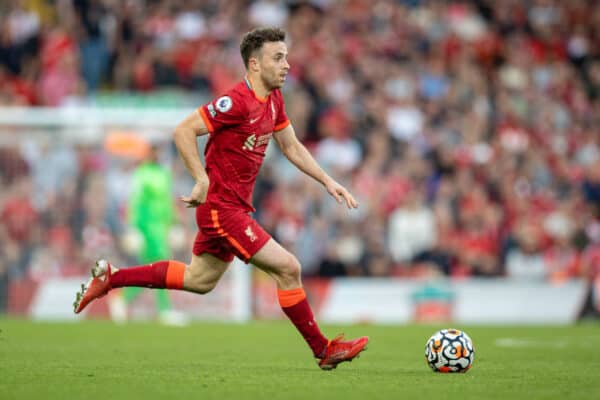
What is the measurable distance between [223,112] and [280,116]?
643 mm

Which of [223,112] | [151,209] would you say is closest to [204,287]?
[223,112]

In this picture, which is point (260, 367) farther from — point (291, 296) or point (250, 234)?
point (250, 234)

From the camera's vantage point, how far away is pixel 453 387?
6871mm

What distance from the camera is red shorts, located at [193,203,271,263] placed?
798 cm

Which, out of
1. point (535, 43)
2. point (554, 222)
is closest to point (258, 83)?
point (554, 222)

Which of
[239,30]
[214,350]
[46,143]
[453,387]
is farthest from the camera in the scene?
[239,30]

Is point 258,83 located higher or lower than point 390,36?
lower

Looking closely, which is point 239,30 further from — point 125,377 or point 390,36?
point 125,377

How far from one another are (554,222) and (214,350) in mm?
10692

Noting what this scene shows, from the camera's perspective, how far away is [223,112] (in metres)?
7.93

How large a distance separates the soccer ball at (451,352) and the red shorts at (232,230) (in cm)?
136

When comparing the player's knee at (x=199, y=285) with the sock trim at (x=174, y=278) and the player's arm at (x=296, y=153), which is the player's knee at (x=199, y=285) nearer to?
the sock trim at (x=174, y=278)

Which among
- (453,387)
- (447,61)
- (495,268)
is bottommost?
(453,387)

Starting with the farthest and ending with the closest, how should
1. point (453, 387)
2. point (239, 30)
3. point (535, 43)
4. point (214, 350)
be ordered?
point (535, 43)
point (239, 30)
point (214, 350)
point (453, 387)
